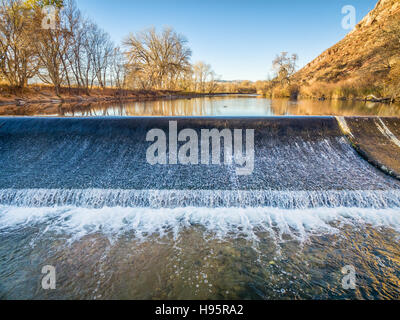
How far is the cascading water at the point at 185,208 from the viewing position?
9.41ft

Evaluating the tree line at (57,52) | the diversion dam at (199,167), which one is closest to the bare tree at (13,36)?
the tree line at (57,52)

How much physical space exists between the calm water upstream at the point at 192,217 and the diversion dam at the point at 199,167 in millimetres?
31

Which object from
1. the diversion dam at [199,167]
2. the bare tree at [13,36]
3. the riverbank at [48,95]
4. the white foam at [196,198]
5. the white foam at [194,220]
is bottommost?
the white foam at [194,220]

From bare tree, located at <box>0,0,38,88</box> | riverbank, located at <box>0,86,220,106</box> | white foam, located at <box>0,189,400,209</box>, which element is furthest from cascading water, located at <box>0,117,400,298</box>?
bare tree, located at <box>0,0,38,88</box>

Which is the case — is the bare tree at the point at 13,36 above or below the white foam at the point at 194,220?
above
